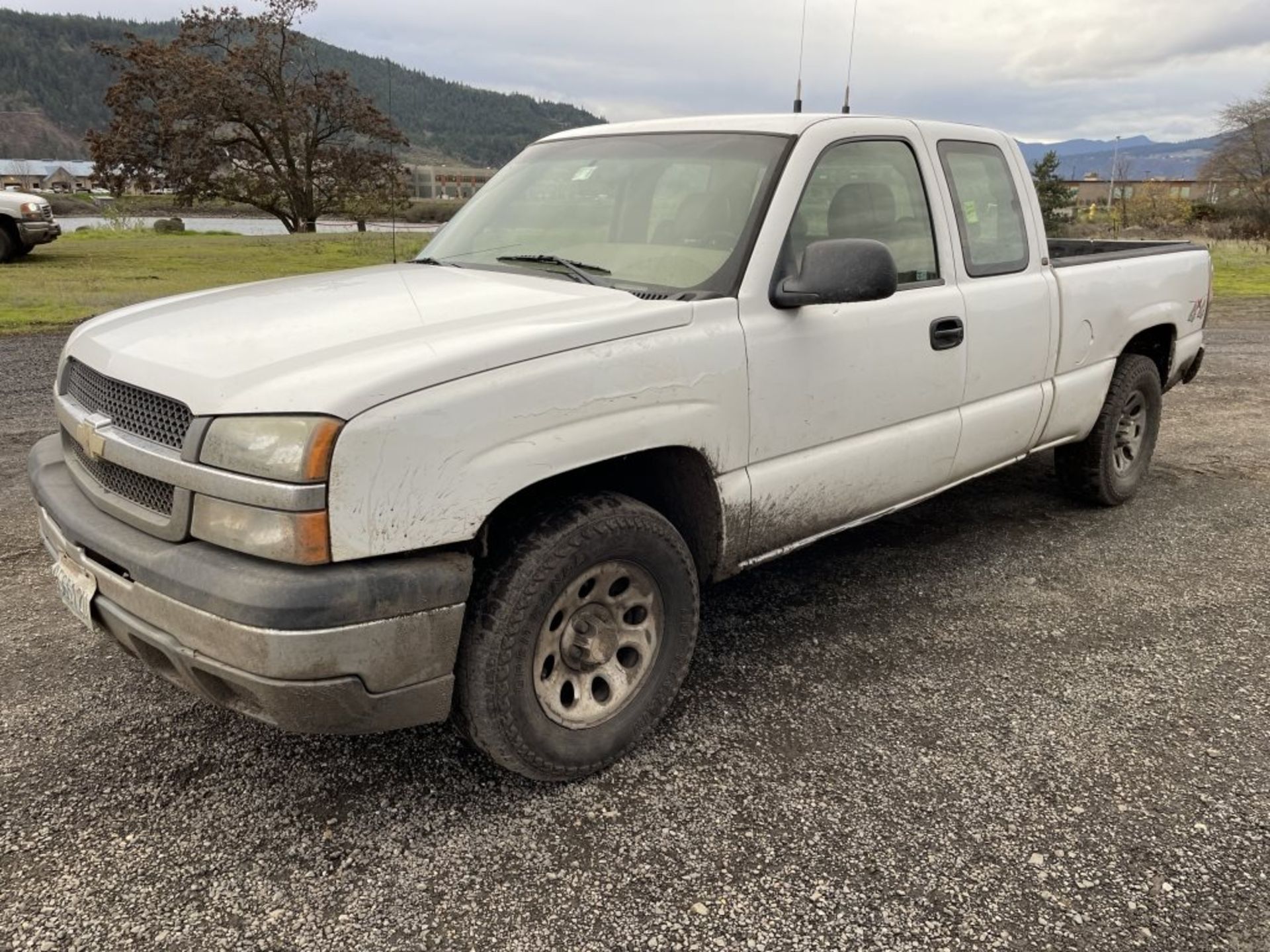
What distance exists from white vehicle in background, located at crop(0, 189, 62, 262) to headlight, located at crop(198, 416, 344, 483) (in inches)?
655

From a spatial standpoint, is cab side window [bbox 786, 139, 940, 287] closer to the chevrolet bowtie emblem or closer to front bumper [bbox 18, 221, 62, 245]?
the chevrolet bowtie emblem

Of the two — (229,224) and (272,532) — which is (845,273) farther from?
(229,224)

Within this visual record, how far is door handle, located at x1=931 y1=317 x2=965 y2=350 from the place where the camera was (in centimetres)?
347

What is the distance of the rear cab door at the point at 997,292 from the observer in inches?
147

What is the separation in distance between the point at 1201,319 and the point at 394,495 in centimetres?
516

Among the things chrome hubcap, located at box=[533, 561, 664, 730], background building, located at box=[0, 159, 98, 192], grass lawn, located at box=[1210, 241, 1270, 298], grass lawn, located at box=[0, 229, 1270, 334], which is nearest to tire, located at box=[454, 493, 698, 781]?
chrome hubcap, located at box=[533, 561, 664, 730]

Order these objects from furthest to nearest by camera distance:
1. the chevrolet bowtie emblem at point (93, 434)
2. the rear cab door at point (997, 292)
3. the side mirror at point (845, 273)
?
the rear cab door at point (997, 292)
the side mirror at point (845, 273)
the chevrolet bowtie emblem at point (93, 434)

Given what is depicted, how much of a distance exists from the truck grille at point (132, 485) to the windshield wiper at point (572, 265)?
4.57 feet

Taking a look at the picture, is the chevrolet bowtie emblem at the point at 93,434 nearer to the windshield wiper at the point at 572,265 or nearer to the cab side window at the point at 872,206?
the windshield wiper at the point at 572,265

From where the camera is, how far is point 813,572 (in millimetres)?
4219

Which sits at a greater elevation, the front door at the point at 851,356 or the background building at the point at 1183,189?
the background building at the point at 1183,189

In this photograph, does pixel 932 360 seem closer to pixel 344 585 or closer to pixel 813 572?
pixel 813 572

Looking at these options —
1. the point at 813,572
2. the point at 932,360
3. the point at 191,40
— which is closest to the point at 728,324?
the point at 932,360

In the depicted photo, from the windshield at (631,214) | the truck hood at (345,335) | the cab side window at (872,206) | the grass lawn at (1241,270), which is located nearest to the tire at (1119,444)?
the cab side window at (872,206)
